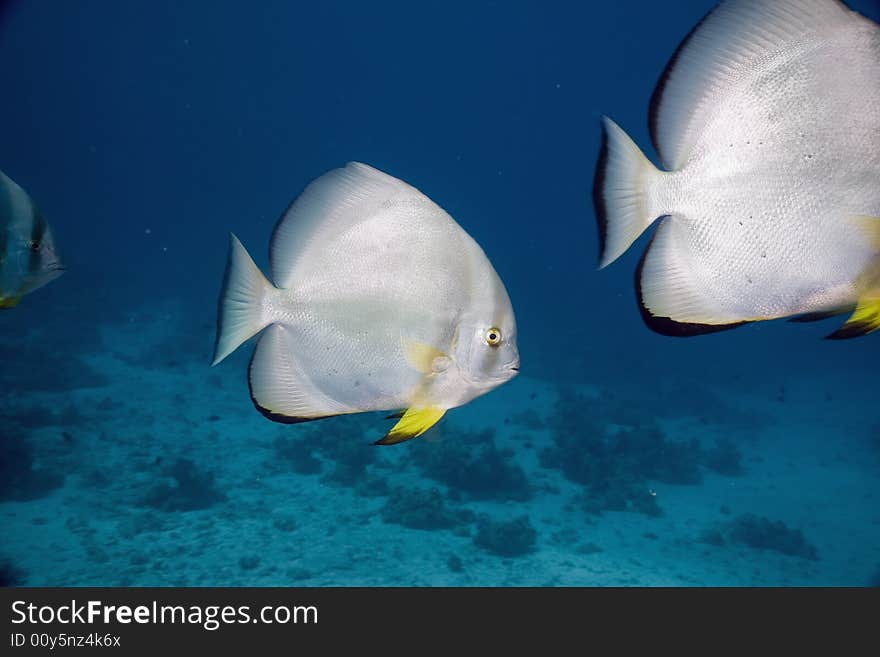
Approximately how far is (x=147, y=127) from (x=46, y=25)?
6070 cm

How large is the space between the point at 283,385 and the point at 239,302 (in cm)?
33

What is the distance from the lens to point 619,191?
1.35 meters

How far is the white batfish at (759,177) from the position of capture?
1248 mm

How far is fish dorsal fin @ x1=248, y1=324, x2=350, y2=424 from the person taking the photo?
5.82ft

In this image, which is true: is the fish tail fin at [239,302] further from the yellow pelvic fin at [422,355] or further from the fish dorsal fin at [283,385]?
the yellow pelvic fin at [422,355]

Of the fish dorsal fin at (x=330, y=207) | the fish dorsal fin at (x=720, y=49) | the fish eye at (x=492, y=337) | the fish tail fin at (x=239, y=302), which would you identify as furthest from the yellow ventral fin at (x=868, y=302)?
the fish tail fin at (x=239, y=302)

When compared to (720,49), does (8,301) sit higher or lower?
lower

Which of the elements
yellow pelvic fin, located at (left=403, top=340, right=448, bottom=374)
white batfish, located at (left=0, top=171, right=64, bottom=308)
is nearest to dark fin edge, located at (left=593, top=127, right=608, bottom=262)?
yellow pelvic fin, located at (left=403, top=340, right=448, bottom=374)

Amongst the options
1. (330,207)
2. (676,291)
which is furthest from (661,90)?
(330,207)

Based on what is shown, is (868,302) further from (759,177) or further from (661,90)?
(661,90)

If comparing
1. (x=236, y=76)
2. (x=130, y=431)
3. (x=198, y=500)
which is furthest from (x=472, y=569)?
(x=236, y=76)

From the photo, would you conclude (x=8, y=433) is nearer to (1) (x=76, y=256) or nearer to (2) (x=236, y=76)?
(1) (x=76, y=256)

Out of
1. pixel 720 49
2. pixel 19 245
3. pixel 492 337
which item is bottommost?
pixel 19 245

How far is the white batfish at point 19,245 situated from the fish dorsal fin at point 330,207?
1592 millimetres
